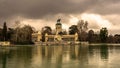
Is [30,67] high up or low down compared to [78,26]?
down

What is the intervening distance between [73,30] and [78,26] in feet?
14.6

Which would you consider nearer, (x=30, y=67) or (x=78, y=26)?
(x=30, y=67)

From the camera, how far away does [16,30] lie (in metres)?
105

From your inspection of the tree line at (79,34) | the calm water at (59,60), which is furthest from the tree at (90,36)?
the calm water at (59,60)

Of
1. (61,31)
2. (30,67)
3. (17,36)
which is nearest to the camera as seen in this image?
(30,67)

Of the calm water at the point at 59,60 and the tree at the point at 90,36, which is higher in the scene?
the tree at the point at 90,36

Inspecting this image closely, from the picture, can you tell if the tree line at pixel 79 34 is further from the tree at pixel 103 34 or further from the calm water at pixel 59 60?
the calm water at pixel 59 60

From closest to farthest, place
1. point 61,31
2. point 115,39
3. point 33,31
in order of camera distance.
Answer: point 33,31 < point 61,31 < point 115,39

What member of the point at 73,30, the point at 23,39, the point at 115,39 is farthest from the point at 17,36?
the point at 115,39

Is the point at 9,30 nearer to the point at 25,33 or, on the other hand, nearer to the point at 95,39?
the point at 25,33

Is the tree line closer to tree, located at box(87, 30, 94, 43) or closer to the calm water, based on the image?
tree, located at box(87, 30, 94, 43)

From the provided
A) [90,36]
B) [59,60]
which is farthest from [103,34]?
[59,60]

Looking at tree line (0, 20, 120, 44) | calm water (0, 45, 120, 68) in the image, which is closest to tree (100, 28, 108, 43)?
tree line (0, 20, 120, 44)

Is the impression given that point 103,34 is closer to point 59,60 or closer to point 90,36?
point 90,36
